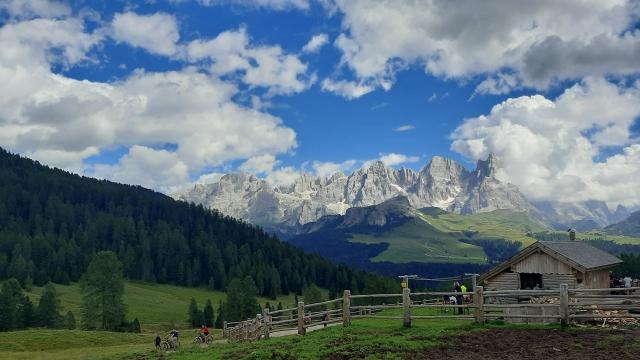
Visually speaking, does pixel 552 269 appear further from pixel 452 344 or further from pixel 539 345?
pixel 452 344

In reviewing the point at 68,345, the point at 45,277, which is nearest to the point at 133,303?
the point at 45,277

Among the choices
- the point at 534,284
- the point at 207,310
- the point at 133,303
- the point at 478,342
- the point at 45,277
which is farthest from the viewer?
the point at 45,277

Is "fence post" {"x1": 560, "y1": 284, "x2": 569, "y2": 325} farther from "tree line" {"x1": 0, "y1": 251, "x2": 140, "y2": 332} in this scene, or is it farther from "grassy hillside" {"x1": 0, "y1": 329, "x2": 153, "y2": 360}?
"tree line" {"x1": 0, "y1": 251, "x2": 140, "y2": 332}

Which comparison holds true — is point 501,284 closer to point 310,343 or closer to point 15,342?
point 310,343

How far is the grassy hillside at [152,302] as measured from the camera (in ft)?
454

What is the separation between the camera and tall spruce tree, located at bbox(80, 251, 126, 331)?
113m

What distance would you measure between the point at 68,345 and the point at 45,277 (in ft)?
426

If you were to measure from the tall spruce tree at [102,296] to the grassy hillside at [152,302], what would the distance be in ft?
27.1

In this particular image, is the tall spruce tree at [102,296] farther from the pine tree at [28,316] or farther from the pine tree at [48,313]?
the pine tree at [28,316]

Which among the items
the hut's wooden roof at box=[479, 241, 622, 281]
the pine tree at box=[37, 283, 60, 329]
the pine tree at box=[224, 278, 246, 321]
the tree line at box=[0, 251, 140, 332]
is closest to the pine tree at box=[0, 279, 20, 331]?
the tree line at box=[0, 251, 140, 332]

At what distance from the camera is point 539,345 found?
22203 mm

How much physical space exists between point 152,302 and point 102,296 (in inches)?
2065

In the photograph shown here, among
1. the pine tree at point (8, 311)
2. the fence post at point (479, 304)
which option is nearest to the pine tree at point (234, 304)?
the pine tree at point (8, 311)

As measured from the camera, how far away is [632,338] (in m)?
22.3
